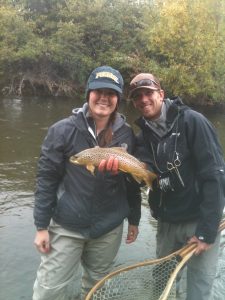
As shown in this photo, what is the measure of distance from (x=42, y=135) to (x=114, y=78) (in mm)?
10623

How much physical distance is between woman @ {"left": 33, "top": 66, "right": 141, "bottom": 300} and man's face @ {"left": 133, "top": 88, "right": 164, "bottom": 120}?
0.18m

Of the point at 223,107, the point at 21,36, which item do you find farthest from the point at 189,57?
the point at 21,36

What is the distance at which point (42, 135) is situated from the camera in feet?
45.4

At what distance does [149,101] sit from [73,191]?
105 cm

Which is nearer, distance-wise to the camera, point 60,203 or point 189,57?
point 60,203

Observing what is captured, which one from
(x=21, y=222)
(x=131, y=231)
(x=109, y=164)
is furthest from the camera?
(x=21, y=222)

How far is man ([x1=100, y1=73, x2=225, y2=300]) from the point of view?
350 centimetres

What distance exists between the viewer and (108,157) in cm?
338

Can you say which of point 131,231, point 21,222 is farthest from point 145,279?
point 21,222

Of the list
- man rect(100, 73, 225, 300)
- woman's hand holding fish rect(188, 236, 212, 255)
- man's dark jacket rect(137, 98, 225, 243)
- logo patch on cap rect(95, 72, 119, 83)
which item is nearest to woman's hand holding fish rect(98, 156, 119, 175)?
man rect(100, 73, 225, 300)

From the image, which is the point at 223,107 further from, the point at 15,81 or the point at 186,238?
the point at 186,238

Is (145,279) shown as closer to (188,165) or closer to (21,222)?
(188,165)

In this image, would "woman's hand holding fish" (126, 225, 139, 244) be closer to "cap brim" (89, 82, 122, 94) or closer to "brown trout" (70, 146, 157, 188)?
"brown trout" (70, 146, 157, 188)

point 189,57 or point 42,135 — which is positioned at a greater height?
point 189,57
